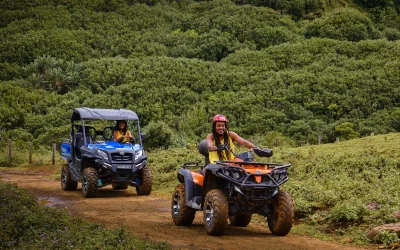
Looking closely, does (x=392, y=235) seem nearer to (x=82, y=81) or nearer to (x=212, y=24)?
(x=82, y=81)

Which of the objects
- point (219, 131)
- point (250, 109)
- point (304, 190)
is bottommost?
point (250, 109)

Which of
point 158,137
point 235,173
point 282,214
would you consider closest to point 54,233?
point 235,173

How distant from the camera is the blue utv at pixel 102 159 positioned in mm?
18172

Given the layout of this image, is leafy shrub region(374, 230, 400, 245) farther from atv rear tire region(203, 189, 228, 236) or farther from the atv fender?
the atv fender

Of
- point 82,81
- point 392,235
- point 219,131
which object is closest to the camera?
point 392,235

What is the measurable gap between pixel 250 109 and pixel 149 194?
4555 cm

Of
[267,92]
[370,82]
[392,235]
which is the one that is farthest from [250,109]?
[392,235]

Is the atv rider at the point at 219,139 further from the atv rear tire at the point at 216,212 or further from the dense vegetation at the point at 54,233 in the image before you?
the dense vegetation at the point at 54,233

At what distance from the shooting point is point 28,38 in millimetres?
89438

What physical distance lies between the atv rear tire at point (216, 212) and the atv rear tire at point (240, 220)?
4.98 ft

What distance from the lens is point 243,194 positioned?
432 inches

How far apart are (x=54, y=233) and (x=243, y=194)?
10.3ft

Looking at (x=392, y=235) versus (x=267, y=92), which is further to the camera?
(x=267, y=92)

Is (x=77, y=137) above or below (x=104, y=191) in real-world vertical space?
above
